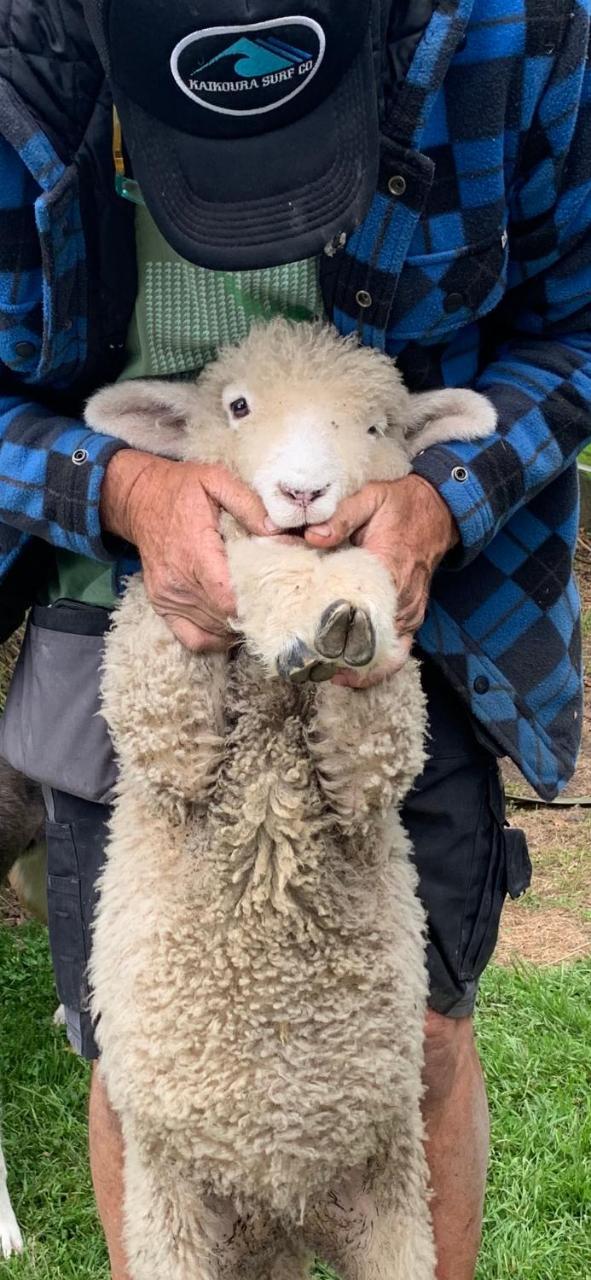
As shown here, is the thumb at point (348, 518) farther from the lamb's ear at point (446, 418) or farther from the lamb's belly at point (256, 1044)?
the lamb's belly at point (256, 1044)

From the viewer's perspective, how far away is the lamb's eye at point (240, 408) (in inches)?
88.8

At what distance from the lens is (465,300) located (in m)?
2.40

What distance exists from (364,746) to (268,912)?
0.92ft

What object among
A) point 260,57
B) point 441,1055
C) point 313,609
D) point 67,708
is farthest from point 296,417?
point 441,1055

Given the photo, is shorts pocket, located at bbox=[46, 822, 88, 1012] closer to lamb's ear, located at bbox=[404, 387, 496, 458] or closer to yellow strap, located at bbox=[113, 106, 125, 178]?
lamb's ear, located at bbox=[404, 387, 496, 458]

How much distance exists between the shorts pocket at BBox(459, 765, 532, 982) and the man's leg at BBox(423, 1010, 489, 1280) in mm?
128

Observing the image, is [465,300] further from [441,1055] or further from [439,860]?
[441,1055]

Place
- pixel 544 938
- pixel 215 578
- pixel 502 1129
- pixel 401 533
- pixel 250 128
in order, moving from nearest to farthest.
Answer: pixel 250 128
pixel 215 578
pixel 401 533
pixel 502 1129
pixel 544 938

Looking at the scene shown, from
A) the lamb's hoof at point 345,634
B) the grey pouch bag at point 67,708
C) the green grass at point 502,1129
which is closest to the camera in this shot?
the lamb's hoof at point 345,634

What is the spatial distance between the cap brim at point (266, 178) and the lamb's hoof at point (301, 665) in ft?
1.84

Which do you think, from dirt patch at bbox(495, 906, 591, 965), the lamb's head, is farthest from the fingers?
dirt patch at bbox(495, 906, 591, 965)

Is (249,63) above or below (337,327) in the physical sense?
above

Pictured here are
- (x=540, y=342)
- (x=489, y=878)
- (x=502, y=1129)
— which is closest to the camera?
(x=540, y=342)

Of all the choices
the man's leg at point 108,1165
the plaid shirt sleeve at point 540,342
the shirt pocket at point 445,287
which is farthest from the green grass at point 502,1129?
the shirt pocket at point 445,287
